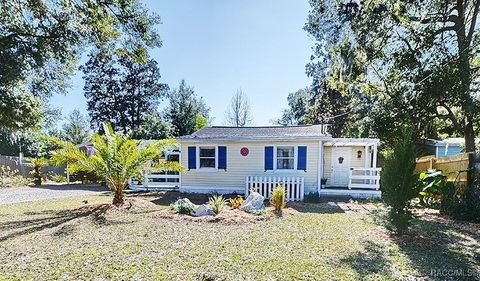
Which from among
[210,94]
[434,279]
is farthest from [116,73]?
[434,279]

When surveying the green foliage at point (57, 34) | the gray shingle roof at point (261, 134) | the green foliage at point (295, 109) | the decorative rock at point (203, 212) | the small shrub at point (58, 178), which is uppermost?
the green foliage at point (295, 109)

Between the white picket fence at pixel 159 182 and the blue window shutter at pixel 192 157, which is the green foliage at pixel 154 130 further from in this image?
the blue window shutter at pixel 192 157

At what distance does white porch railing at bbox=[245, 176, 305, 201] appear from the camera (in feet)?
37.8

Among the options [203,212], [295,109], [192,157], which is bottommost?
[203,212]

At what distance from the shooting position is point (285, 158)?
40.7 feet

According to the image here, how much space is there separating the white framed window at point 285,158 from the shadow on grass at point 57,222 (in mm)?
6656

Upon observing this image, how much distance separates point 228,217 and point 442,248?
4531mm

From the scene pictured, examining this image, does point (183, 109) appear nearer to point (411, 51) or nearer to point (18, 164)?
point (18, 164)

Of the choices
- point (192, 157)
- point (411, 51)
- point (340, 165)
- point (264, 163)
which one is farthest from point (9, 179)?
point (411, 51)

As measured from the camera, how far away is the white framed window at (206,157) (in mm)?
13117

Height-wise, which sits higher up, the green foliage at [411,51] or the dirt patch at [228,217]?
the green foliage at [411,51]

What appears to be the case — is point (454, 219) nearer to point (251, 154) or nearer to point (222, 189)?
point (251, 154)

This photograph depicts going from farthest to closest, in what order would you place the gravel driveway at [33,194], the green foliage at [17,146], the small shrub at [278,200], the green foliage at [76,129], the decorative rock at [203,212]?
the green foliage at [76,129]
the green foliage at [17,146]
the gravel driveway at [33,194]
the small shrub at [278,200]
the decorative rock at [203,212]

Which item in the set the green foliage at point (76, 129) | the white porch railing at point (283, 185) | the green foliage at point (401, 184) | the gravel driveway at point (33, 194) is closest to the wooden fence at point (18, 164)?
the gravel driveway at point (33, 194)
